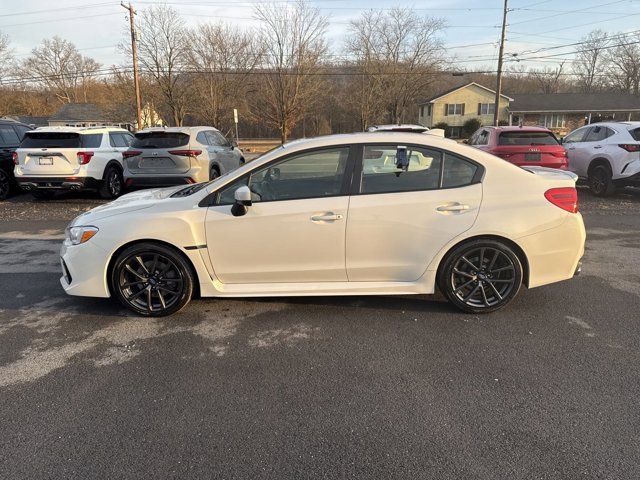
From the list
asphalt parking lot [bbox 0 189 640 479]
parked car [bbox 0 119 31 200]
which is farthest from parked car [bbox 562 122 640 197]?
parked car [bbox 0 119 31 200]

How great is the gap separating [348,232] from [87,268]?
2.43 metres

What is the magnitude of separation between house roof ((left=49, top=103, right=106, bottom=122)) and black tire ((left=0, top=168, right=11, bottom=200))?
60971 millimetres

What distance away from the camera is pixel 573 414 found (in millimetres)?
2744

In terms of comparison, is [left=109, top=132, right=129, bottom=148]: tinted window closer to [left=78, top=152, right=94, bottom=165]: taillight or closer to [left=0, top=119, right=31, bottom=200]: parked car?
[left=78, top=152, right=94, bottom=165]: taillight

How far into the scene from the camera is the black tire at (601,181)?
10508mm

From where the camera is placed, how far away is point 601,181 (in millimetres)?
10742

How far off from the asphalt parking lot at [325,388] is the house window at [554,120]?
181ft

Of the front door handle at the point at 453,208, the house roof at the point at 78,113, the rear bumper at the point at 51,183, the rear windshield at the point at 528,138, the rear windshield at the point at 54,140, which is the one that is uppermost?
the house roof at the point at 78,113

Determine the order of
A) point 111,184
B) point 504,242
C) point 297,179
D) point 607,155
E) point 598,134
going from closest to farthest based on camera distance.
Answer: point 504,242
point 297,179
point 607,155
point 598,134
point 111,184

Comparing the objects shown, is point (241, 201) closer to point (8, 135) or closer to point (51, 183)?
point (51, 183)

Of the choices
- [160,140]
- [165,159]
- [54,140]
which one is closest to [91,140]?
[54,140]

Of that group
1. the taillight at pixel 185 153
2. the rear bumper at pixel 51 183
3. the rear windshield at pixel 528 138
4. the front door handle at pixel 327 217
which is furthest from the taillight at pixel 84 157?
the rear windshield at pixel 528 138

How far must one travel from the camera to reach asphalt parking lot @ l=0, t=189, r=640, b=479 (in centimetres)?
240

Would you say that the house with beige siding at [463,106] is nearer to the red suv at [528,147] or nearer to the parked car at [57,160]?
the red suv at [528,147]
